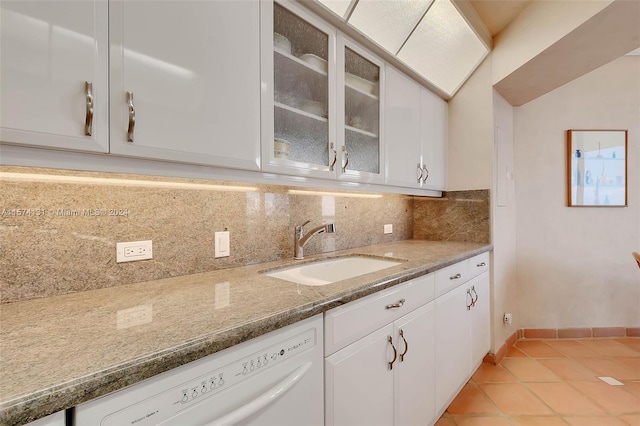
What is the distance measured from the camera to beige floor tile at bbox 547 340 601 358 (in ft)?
8.25

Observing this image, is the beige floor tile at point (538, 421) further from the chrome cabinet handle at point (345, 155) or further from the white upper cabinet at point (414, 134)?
the chrome cabinet handle at point (345, 155)

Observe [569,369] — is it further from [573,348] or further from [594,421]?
[594,421]

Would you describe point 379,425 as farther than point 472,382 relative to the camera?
No

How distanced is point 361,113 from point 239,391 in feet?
5.04

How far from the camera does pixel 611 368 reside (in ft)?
7.50

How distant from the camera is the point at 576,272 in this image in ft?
9.24

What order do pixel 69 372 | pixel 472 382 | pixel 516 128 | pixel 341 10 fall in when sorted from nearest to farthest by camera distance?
pixel 69 372 → pixel 341 10 → pixel 472 382 → pixel 516 128

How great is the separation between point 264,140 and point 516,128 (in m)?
2.69

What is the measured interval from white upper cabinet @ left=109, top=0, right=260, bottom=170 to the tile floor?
193 cm

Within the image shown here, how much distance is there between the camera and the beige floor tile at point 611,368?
2.18m

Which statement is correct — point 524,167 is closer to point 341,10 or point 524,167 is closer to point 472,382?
point 472,382

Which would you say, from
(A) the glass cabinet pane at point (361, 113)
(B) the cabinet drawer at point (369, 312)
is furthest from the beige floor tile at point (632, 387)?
(A) the glass cabinet pane at point (361, 113)

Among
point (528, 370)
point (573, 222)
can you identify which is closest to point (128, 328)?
point (528, 370)

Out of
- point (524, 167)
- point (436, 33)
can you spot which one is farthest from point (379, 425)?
point (524, 167)
